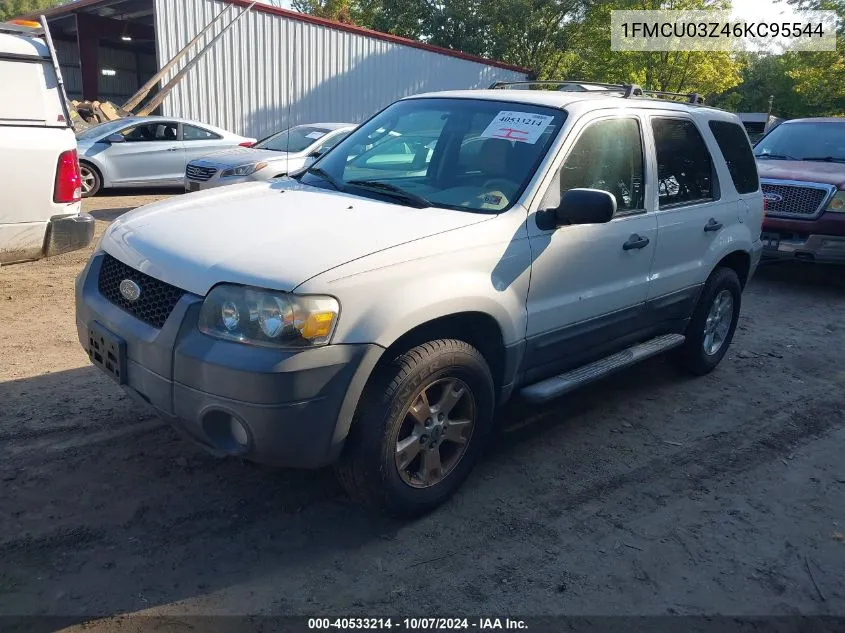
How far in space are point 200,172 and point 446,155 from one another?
25.1 feet

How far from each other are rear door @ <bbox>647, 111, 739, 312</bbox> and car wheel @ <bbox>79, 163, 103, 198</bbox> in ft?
34.1

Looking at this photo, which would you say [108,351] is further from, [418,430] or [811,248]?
[811,248]

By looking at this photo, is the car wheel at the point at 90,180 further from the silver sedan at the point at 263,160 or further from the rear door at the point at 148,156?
the silver sedan at the point at 263,160

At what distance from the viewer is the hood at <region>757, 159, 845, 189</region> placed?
834 cm

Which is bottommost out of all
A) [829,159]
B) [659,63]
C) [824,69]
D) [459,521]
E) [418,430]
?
[459,521]

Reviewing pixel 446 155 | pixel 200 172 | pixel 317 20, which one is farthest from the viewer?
pixel 317 20

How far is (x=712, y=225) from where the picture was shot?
16.5 feet

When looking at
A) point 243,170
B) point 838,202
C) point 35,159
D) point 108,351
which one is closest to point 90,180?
point 243,170

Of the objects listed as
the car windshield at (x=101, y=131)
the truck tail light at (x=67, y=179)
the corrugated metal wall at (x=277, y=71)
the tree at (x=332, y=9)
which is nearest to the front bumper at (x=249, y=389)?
the truck tail light at (x=67, y=179)

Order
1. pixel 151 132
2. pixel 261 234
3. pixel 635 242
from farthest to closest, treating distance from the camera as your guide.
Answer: pixel 151 132 → pixel 635 242 → pixel 261 234

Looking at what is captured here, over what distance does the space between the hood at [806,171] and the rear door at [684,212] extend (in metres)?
3.82

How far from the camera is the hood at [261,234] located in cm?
292

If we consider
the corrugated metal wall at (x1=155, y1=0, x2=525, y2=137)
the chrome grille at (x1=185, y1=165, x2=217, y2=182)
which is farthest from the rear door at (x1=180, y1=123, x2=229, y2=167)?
the chrome grille at (x1=185, y1=165, x2=217, y2=182)

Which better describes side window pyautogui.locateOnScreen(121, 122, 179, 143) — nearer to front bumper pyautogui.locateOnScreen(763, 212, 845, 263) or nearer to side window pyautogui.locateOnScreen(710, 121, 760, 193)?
front bumper pyautogui.locateOnScreen(763, 212, 845, 263)
